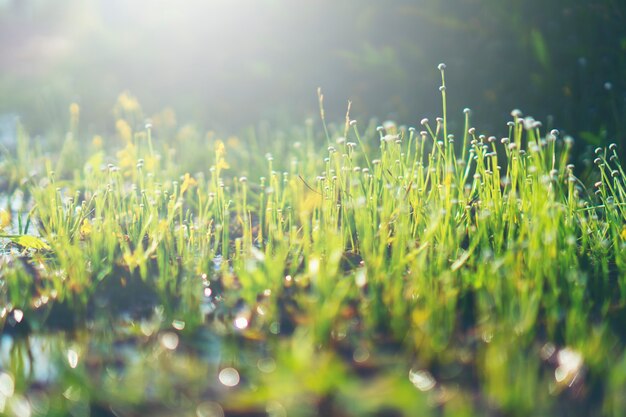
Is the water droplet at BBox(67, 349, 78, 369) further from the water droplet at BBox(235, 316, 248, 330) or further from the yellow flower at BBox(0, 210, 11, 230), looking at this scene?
the yellow flower at BBox(0, 210, 11, 230)

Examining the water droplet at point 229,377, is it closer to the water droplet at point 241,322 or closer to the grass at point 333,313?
the grass at point 333,313

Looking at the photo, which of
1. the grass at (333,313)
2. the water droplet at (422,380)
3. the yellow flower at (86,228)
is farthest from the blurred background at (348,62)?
the yellow flower at (86,228)

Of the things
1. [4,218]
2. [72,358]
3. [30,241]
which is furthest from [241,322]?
[4,218]

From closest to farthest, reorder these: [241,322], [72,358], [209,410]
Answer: [209,410], [72,358], [241,322]

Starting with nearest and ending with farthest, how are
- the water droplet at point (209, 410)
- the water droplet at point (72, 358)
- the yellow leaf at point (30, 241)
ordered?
the water droplet at point (209, 410) < the water droplet at point (72, 358) < the yellow leaf at point (30, 241)

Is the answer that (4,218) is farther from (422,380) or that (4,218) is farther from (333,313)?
(422,380)

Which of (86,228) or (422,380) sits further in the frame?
(86,228)
